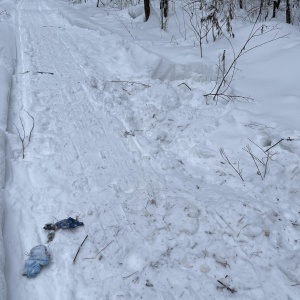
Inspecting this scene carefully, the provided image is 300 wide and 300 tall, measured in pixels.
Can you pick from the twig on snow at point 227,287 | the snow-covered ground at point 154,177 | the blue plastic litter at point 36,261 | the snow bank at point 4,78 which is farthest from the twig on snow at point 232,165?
the snow bank at point 4,78

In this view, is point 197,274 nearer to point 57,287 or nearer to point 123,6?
point 57,287

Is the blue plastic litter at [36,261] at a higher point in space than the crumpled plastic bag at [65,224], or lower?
lower

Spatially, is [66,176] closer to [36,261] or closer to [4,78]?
[36,261]

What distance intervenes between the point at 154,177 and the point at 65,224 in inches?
34.5

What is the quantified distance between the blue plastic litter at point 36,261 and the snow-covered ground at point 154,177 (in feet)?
0.14

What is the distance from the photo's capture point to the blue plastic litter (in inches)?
72.6

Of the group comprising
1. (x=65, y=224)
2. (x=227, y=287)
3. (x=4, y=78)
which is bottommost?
(x=227, y=287)

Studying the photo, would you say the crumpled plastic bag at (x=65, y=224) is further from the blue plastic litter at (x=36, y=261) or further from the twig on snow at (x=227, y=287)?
the twig on snow at (x=227, y=287)

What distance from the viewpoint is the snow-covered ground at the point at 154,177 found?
1.85 meters

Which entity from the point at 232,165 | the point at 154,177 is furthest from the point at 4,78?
the point at 232,165

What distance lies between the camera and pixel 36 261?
74.0 inches

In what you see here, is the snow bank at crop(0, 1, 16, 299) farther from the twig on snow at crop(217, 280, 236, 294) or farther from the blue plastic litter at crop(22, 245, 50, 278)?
the twig on snow at crop(217, 280, 236, 294)

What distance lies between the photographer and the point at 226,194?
2.47m

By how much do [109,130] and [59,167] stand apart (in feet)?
2.61
